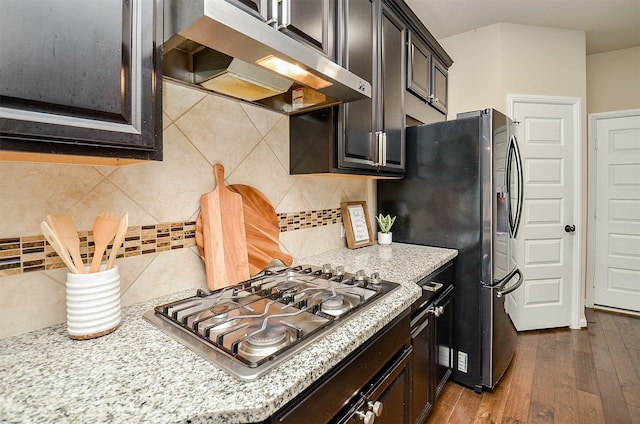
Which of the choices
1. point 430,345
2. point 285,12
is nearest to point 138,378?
point 285,12

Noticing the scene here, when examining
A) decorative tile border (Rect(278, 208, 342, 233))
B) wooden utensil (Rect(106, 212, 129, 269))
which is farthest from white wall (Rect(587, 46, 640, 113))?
wooden utensil (Rect(106, 212, 129, 269))

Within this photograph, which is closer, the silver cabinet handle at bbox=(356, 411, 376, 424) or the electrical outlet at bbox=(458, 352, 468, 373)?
the silver cabinet handle at bbox=(356, 411, 376, 424)

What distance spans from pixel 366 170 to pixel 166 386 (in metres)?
1.33

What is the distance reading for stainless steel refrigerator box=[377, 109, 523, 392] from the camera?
5.89 feet

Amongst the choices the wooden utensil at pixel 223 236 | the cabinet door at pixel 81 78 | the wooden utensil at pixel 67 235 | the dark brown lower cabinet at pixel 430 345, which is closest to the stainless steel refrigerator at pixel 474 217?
the dark brown lower cabinet at pixel 430 345

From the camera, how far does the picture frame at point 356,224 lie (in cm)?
201

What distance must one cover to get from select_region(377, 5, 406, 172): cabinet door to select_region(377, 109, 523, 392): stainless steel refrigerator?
0.24m

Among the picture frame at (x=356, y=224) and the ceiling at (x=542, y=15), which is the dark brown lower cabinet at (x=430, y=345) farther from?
the ceiling at (x=542, y=15)

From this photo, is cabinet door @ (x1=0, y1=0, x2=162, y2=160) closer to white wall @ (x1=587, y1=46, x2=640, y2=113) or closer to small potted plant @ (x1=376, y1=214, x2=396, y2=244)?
small potted plant @ (x1=376, y1=214, x2=396, y2=244)

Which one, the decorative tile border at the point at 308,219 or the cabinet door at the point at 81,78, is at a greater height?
the cabinet door at the point at 81,78

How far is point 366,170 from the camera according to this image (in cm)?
167

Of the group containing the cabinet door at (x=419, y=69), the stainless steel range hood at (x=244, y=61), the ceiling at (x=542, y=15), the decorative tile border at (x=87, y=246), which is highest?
the ceiling at (x=542, y=15)

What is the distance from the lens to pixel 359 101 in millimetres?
1551

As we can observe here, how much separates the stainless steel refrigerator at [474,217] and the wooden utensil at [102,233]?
1.78 meters
